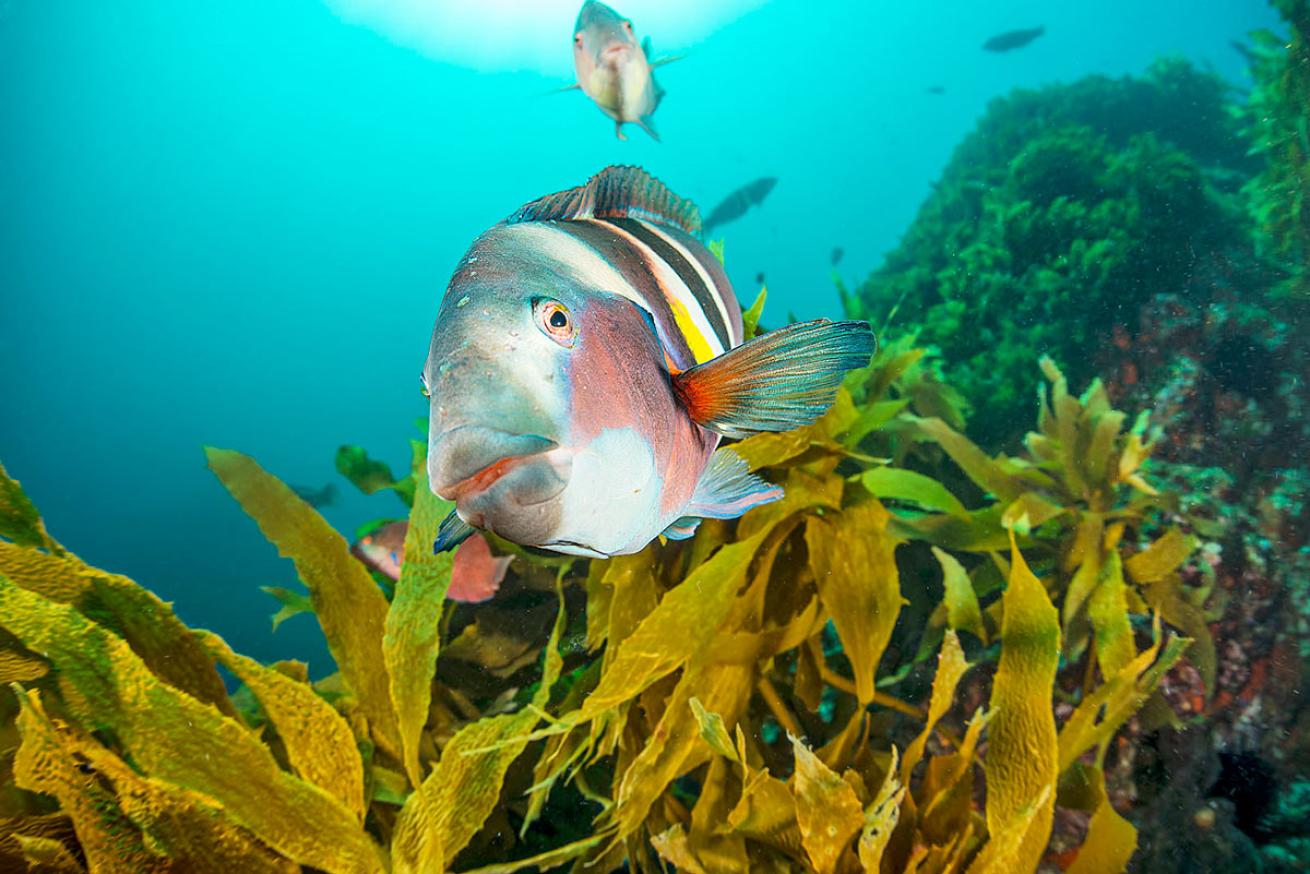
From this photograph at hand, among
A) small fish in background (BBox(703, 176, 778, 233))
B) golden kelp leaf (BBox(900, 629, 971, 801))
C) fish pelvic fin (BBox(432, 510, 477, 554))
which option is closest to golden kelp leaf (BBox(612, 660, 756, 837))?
golden kelp leaf (BBox(900, 629, 971, 801))

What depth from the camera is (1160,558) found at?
2.43 metres

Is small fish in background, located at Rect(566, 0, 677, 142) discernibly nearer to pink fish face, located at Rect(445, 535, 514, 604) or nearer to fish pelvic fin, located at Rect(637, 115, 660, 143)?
fish pelvic fin, located at Rect(637, 115, 660, 143)

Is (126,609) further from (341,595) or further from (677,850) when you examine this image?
(677,850)

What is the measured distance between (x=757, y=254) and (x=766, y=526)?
8343 cm

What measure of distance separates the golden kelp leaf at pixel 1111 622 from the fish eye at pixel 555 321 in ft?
7.39

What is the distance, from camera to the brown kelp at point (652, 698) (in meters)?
1.39

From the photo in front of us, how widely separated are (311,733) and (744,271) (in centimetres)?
8372

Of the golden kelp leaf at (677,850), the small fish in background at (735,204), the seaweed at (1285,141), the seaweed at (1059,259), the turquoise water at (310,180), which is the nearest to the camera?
the golden kelp leaf at (677,850)

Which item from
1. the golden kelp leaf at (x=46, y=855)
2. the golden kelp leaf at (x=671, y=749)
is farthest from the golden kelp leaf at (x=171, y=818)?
the golden kelp leaf at (x=671, y=749)

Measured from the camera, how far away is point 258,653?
21.1 metres

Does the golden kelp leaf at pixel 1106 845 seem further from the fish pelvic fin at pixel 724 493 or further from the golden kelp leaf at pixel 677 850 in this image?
the fish pelvic fin at pixel 724 493

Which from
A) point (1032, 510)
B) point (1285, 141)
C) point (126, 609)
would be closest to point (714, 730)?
point (126, 609)

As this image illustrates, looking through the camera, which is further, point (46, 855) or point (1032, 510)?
point (1032, 510)

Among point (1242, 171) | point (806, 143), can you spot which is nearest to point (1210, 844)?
point (1242, 171)
